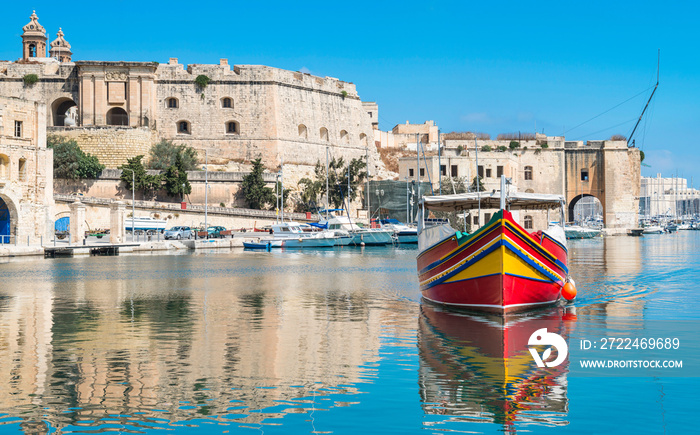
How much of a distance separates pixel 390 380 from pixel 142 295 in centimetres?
949

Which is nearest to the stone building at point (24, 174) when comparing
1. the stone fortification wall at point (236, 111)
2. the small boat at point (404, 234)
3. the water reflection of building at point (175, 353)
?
the stone fortification wall at point (236, 111)

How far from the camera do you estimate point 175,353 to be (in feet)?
29.5

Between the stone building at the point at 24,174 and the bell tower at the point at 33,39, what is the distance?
81.0ft

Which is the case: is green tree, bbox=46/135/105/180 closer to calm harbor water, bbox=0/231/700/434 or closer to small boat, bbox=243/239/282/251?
small boat, bbox=243/239/282/251

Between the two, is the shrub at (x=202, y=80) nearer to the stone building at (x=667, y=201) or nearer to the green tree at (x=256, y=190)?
the green tree at (x=256, y=190)

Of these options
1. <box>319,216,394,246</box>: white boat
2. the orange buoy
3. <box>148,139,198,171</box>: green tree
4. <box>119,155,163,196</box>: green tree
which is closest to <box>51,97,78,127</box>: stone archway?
<box>148,139,198,171</box>: green tree

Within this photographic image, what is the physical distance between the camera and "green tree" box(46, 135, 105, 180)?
1629 inches

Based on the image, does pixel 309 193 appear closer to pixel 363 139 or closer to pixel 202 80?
Answer: pixel 202 80

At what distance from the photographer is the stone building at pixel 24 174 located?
30328 millimetres

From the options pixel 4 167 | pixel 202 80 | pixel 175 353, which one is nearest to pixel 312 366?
pixel 175 353

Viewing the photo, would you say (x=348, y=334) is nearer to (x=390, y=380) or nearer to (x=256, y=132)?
(x=390, y=380)

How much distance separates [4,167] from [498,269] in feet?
82.3

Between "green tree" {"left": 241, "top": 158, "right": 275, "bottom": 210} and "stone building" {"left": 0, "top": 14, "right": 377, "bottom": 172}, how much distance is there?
3.10 meters

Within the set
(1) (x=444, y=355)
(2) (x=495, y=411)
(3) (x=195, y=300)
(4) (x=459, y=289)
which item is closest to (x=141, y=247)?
(3) (x=195, y=300)
